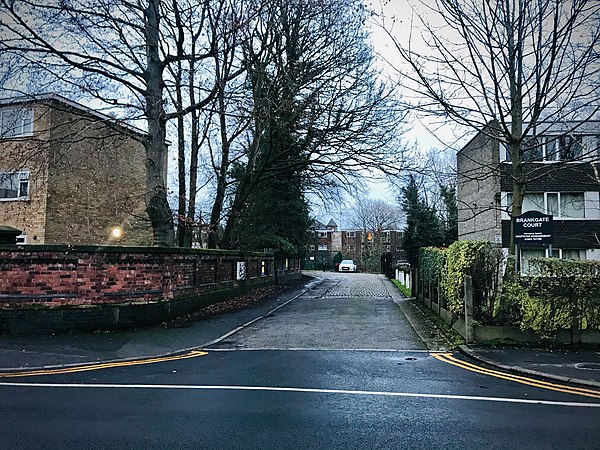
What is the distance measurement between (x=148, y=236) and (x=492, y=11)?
74.4 feet

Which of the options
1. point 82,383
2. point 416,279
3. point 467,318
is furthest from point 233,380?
point 416,279

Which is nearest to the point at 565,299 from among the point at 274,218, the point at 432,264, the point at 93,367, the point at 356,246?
the point at 432,264

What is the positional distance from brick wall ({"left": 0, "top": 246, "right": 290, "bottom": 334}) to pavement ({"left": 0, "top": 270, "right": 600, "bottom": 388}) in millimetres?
441

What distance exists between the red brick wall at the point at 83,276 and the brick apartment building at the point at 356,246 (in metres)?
36.8

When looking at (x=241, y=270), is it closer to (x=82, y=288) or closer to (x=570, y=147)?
(x=82, y=288)

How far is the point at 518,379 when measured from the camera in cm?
775

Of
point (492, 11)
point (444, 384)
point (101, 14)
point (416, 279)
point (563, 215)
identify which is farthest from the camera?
point (563, 215)

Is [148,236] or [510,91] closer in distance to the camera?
[510,91]

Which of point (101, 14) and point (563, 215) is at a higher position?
point (101, 14)

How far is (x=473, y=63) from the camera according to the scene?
12156mm

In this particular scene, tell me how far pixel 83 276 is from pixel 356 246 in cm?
7331

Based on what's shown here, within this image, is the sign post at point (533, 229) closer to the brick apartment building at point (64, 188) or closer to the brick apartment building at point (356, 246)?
the brick apartment building at point (64, 188)

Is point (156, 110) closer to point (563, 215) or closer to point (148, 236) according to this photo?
point (148, 236)

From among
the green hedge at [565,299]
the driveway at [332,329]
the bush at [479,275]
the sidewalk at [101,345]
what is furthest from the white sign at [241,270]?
the green hedge at [565,299]
